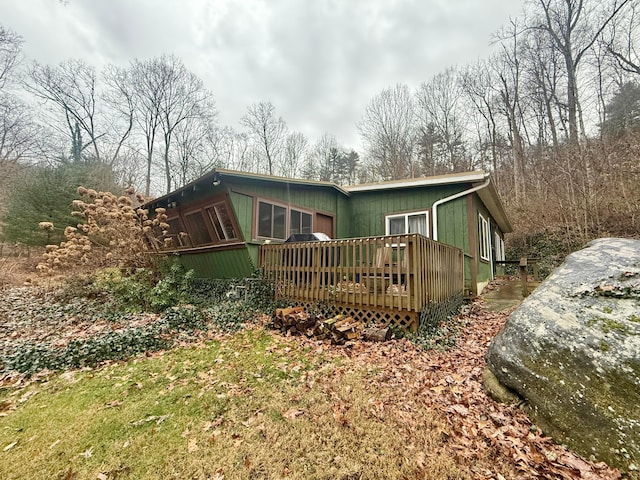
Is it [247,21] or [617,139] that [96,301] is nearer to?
[247,21]

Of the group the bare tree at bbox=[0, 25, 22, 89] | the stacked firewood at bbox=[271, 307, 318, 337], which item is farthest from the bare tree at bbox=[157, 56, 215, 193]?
the stacked firewood at bbox=[271, 307, 318, 337]

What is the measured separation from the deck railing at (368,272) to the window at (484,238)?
2.72 metres

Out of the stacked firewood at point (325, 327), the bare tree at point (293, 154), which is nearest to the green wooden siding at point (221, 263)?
the stacked firewood at point (325, 327)

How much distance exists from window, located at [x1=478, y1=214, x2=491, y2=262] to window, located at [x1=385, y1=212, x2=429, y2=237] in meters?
2.06

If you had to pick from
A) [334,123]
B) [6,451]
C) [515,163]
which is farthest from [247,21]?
[515,163]

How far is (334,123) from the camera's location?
79.3ft

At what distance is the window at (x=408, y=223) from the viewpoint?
8501 mm

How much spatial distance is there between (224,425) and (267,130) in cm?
2341

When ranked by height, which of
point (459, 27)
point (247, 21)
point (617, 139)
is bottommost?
point (617, 139)

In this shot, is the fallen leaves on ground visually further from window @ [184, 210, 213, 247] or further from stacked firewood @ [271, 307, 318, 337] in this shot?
window @ [184, 210, 213, 247]

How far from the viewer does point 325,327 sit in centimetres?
493

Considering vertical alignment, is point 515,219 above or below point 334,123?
below

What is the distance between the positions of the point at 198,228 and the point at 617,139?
18.4m

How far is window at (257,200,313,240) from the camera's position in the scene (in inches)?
294
